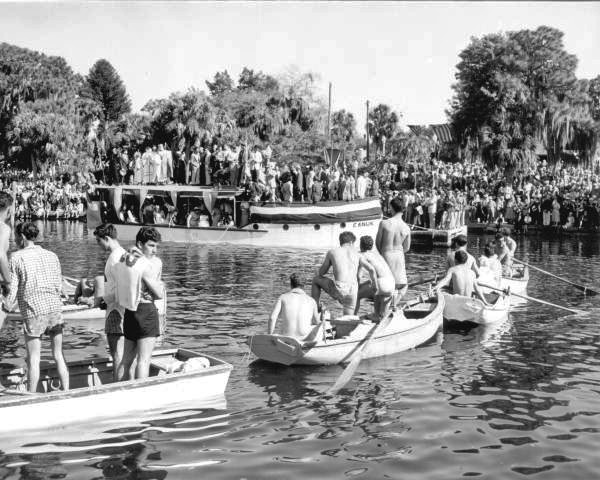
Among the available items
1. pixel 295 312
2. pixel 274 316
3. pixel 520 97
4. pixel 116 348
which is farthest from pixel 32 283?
pixel 520 97

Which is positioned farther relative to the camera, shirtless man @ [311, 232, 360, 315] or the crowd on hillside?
the crowd on hillside

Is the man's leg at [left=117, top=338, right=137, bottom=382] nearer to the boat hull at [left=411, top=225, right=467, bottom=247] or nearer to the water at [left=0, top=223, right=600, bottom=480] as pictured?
the water at [left=0, top=223, right=600, bottom=480]

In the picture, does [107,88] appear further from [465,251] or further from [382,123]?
[465,251]

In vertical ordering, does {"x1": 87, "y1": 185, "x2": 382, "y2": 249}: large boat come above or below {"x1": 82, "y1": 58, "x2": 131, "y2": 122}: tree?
below

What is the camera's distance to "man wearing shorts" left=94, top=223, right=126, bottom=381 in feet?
31.7

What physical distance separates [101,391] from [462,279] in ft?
29.1

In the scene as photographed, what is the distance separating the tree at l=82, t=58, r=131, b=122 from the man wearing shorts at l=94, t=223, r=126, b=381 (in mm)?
77523

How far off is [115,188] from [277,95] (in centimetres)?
2370

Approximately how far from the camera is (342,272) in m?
13.5

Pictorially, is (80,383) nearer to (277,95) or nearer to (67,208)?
(67,208)

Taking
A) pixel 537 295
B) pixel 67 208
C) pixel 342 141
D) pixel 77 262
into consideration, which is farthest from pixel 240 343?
pixel 342 141

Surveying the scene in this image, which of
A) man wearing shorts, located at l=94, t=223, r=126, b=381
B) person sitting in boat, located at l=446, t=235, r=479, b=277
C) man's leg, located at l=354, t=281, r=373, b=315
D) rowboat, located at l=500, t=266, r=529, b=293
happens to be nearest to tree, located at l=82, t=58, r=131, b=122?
rowboat, located at l=500, t=266, r=529, b=293

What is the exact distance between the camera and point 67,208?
52969 mm

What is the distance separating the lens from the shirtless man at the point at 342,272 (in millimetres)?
13469
